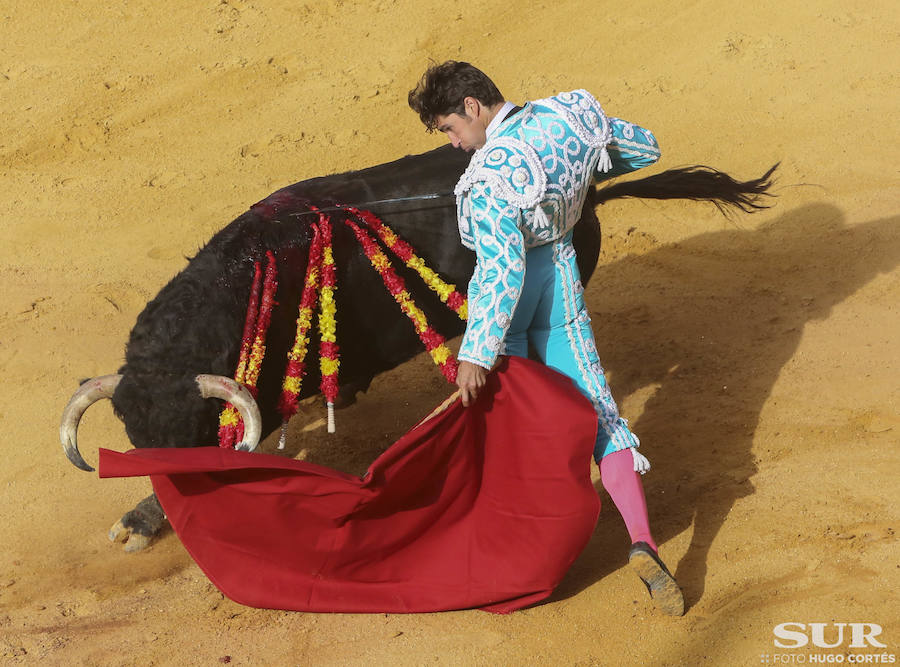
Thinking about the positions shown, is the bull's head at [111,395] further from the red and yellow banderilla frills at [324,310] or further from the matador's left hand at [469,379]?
the matador's left hand at [469,379]

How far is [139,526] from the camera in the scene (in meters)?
4.18

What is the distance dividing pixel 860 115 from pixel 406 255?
4.76 m

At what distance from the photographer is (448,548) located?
358 centimetres

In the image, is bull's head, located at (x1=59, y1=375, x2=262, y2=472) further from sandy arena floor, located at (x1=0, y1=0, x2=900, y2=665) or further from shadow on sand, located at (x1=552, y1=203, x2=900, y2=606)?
shadow on sand, located at (x1=552, y1=203, x2=900, y2=606)

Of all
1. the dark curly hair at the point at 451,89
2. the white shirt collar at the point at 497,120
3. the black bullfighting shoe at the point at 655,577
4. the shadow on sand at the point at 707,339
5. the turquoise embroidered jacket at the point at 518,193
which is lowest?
the shadow on sand at the point at 707,339

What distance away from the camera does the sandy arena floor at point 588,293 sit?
3.50 m

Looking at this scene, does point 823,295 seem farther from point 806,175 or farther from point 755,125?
point 755,125

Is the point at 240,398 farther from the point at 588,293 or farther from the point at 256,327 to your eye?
the point at 588,293

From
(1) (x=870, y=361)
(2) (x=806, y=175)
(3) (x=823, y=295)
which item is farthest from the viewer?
(2) (x=806, y=175)

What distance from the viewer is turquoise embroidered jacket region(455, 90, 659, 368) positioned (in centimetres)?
313

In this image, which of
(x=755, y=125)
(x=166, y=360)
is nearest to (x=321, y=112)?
(x=755, y=125)

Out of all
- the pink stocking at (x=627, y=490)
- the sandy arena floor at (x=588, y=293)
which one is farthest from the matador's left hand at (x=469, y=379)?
the sandy arena floor at (x=588, y=293)

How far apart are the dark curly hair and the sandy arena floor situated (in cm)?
171

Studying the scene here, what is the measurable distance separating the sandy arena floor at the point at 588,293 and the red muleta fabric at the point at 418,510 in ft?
0.41
